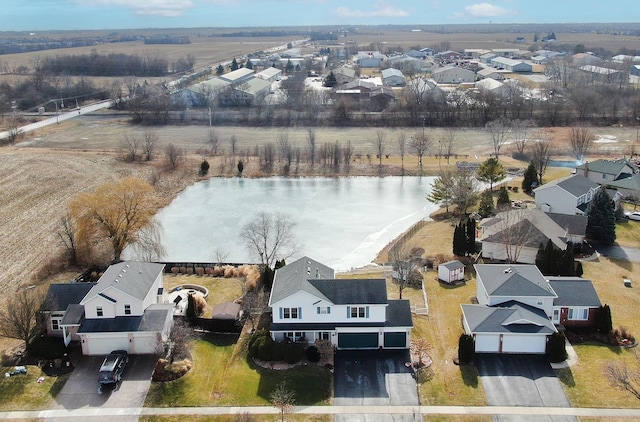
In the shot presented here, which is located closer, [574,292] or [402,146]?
[574,292]

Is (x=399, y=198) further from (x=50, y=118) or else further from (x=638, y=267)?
(x=50, y=118)

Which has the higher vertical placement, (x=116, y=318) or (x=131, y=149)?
(x=131, y=149)

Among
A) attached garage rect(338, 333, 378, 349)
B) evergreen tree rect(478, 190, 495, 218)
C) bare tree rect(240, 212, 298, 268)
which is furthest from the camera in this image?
evergreen tree rect(478, 190, 495, 218)

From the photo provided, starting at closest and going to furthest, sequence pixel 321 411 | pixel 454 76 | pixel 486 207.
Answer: pixel 321 411 < pixel 486 207 < pixel 454 76

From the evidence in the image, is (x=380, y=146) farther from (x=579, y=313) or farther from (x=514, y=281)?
(x=579, y=313)

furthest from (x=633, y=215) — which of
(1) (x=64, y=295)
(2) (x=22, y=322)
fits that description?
(2) (x=22, y=322)

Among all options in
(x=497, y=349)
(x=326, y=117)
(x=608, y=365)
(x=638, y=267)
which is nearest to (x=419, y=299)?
(x=497, y=349)

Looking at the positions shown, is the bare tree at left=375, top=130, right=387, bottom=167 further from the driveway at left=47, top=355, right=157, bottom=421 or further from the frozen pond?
the driveway at left=47, top=355, right=157, bottom=421

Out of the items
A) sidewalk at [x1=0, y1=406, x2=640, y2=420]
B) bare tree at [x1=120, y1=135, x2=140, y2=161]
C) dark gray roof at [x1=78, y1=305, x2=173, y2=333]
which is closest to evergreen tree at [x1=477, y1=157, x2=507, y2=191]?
sidewalk at [x1=0, y1=406, x2=640, y2=420]
